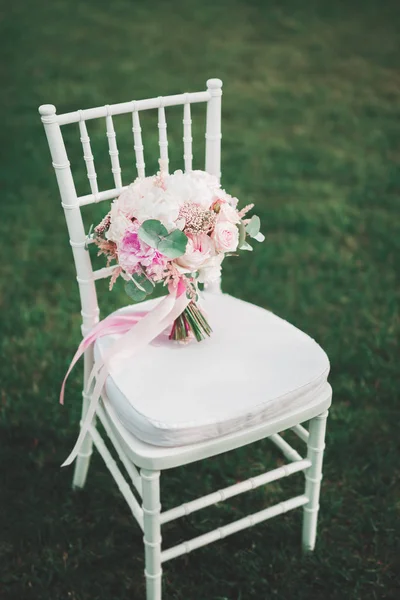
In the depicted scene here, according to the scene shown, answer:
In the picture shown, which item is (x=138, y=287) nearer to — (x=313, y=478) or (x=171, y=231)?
(x=171, y=231)

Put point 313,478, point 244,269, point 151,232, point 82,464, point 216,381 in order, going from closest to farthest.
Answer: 1. point 151,232
2. point 216,381
3. point 313,478
4. point 82,464
5. point 244,269

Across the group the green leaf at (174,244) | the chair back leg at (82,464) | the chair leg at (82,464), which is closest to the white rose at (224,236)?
the green leaf at (174,244)

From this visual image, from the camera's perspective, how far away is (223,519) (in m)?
2.26

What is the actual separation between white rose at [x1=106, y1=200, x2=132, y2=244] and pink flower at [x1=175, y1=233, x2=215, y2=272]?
0.15m

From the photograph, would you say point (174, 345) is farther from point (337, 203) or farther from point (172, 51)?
point (172, 51)

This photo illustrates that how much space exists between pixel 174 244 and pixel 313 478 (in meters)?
0.85

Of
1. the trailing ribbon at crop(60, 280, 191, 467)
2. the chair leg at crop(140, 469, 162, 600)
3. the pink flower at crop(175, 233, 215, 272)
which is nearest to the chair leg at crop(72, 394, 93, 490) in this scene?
the trailing ribbon at crop(60, 280, 191, 467)

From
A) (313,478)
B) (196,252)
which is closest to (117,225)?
(196,252)

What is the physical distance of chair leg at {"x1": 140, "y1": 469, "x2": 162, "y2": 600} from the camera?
1659mm

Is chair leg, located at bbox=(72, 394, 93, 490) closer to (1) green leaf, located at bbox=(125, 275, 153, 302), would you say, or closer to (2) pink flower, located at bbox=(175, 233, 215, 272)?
(1) green leaf, located at bbox=(125, 275, 153, 302)

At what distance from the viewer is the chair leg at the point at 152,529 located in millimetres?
1659

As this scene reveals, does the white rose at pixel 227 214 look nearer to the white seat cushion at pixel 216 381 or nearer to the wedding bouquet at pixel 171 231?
the wedding bouquet at pixel 171 231

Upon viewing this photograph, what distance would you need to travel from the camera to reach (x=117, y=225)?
164 centimetres

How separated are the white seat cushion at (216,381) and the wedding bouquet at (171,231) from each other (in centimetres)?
21
